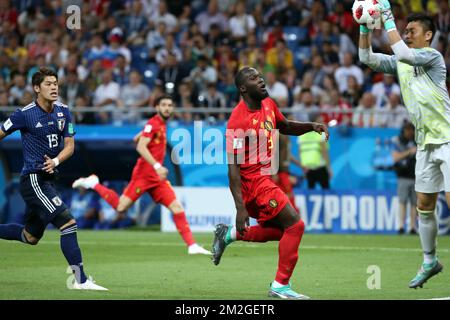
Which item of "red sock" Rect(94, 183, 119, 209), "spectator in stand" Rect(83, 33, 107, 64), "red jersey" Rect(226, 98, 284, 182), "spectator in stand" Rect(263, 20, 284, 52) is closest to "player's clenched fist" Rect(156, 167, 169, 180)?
"red sock" Rect(94, 183, 119, 209)

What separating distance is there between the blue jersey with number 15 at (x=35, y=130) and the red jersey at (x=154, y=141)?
529 cm

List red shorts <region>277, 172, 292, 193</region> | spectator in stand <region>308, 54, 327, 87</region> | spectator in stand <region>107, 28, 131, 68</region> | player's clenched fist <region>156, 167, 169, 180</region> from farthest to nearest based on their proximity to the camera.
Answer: spectator in stand <region>107, 28, 131, 68</region> → spectator in stand <region>308, 54, 327, 87</region> → red shorts <region>277, 172, 292, 193</region> → player's clenched fist <region>156, 167, 169, 180</region>

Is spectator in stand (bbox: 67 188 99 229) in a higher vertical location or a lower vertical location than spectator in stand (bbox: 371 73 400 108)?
lower

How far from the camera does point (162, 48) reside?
25859mm

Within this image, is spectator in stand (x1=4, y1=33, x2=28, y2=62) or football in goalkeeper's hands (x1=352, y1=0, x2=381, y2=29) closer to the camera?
football in goalkeeper's hands (x1=352, y1=0, x2=381, y2=29)

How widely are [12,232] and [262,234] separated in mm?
3171

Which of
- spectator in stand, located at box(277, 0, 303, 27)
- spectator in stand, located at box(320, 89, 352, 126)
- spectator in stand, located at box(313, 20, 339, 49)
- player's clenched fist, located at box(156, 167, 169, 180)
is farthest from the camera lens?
spectator in stand, located at box(277, 0, 303, 27)

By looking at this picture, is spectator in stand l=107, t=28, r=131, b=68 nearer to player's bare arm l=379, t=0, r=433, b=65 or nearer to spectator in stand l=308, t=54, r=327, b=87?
spectator in stand l=308, t=54, r=327, b=87

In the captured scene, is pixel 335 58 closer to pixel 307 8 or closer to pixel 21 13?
pixel 307 8

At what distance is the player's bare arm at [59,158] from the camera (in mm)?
11102

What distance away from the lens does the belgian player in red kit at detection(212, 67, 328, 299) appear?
33.2 ft

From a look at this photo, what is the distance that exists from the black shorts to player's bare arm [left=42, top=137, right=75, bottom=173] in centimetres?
15

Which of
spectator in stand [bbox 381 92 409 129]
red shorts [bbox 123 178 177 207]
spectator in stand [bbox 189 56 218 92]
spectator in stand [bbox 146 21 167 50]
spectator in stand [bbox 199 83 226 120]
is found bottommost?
red shorts [bbox 123 178 177 207]
